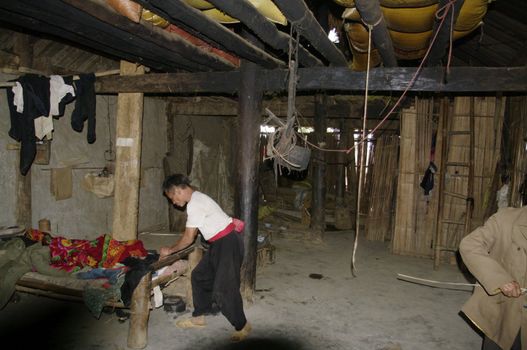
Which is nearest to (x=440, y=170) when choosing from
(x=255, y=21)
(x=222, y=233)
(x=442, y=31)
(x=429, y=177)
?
(x=429, y=177)

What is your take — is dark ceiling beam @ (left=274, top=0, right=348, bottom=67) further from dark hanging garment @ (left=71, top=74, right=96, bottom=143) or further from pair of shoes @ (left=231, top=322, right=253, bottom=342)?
dark hanging garment @ (left=71, top=74, right=96, bottom=143)

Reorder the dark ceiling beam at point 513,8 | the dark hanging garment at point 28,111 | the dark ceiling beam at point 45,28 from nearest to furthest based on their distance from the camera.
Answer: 1. the dark ceiling beam at point 45,28
2. the dark ceiling beam at point 513,8
3. the dark hanging garment at point 28,111

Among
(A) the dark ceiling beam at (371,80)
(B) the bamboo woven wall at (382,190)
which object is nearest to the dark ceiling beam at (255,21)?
(A) the dark ceiling beam at (371,80)

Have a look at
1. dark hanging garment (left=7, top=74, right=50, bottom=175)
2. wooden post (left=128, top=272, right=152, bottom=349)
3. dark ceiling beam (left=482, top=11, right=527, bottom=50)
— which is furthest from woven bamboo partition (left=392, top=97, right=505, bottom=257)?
dark hanging garment (left=7, top=74, right=50, bottom=175)

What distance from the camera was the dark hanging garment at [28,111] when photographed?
5.47 m

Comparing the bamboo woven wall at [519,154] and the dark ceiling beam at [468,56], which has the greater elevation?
the dark ceiling beam at [468,56]

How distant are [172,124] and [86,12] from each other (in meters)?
6.69

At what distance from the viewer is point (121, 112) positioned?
5957 millimetres

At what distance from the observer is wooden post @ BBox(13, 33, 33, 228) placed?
232 inches

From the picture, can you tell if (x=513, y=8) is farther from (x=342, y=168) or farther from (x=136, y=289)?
(x=342, y=168)

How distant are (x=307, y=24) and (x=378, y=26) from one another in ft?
1.99

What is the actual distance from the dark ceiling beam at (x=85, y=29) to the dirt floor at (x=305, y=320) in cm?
343

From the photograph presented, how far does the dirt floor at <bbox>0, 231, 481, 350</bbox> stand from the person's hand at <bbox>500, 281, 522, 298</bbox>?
1.84m

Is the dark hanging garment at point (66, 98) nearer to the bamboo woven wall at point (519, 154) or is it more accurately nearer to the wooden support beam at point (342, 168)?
the wooden support beam at point (342, 168)
